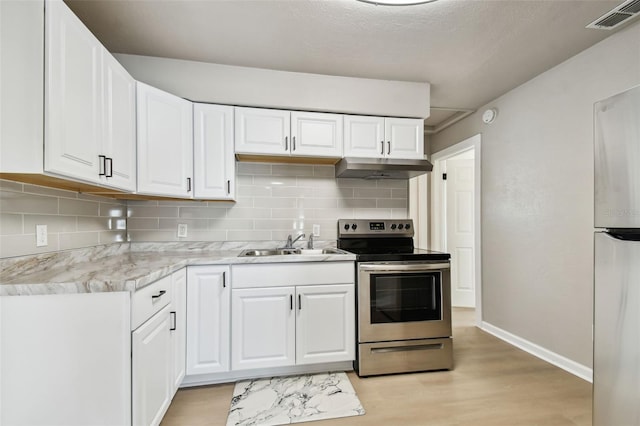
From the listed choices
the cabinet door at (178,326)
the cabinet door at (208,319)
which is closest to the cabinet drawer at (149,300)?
the cabinet door at (178,326)

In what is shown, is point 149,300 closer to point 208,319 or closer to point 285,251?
point 208,319

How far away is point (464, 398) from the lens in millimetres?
2025

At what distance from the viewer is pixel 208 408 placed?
1.92m

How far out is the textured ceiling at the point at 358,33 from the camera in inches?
70.5

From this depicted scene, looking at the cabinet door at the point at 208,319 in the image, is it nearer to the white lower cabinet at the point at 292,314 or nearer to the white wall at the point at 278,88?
the white lower cabinet at the point at 292,314

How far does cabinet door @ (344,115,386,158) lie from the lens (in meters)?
2.65

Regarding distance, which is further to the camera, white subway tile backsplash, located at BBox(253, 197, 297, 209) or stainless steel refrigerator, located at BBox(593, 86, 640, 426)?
white subway tile backsplash, located at BBox(253, 197, 297, 209)

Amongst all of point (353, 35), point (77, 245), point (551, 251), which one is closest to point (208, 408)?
point (77, 245)

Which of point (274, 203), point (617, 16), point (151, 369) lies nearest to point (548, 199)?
point (617, 16)

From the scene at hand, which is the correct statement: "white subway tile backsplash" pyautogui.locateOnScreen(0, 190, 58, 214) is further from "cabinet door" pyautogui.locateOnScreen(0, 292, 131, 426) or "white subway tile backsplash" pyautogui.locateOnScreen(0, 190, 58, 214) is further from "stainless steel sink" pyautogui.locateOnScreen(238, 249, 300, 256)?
"stainless steel sink" pyautogui.locateOnScreen(238, 249, 300, 256)

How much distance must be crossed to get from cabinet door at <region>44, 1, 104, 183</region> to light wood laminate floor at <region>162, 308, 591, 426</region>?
61.2 inches

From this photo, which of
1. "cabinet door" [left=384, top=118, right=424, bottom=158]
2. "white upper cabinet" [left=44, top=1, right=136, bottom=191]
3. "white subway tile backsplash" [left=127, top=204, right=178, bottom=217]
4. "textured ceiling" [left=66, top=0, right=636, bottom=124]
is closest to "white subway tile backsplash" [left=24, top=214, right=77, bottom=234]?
"white upper cabinet" [left=44, top=1, right=136, bottom=191]

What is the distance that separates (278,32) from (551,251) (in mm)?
2741

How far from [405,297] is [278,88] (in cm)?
200
